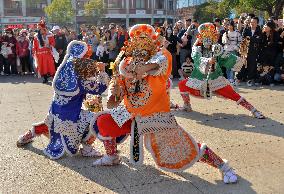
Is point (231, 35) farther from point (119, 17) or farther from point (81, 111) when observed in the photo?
point (119, 17)

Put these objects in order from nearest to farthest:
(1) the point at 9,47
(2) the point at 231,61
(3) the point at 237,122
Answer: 1. (3) the point at 237,122
2. (2) the point at 231,61
3. (1) the point at 9,47

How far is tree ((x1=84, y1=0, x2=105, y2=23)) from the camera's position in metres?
43.4

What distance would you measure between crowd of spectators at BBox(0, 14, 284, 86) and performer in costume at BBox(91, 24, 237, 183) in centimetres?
418

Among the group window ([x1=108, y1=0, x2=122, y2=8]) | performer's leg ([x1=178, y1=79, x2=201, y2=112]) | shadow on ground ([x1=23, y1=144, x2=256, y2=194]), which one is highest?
window ([x1=108, y1=0, x2=122, y2=8])

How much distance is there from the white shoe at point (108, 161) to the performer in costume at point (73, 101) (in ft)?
1.10

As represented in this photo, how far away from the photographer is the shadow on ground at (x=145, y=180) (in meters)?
3.65

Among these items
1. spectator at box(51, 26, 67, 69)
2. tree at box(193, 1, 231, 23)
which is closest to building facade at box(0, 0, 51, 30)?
tree at box(193, 1, 231, 23)

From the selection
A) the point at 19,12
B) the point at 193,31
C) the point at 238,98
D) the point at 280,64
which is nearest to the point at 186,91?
the point at 238,98

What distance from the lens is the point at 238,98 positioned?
6242 millimetres

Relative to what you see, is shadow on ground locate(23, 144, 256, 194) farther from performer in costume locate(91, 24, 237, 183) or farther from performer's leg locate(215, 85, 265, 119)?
performer's leg locate(215, 85, 265, 119)

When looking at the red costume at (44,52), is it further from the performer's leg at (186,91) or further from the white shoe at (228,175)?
the white shoe at (228,175)

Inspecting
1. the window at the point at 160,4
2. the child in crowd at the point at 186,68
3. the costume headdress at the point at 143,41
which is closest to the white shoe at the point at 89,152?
the costume headdress at the point at 143,41

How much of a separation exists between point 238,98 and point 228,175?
2.70 m

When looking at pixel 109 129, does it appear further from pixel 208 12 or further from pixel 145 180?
pixel 208 12
